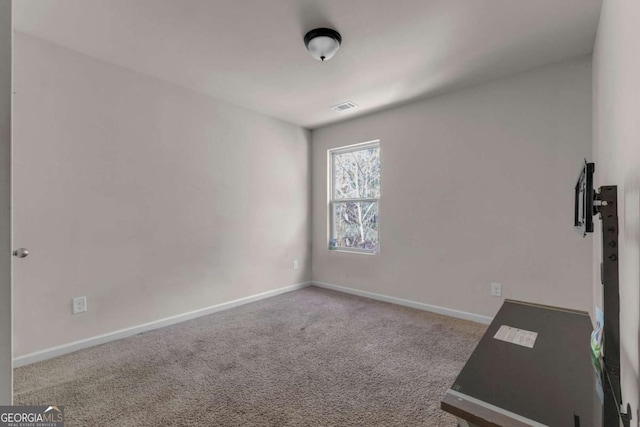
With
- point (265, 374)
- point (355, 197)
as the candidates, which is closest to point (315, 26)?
point (355, 197)

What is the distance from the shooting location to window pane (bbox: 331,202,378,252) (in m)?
3.91

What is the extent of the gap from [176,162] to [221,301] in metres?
1.65

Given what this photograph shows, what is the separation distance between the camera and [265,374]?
2035 millimetres

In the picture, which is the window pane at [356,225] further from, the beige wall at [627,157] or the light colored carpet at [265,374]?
the beige wall at [627,157]

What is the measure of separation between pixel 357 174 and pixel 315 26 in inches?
89.4

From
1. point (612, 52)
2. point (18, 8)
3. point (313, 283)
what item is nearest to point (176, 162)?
point (18, 8)

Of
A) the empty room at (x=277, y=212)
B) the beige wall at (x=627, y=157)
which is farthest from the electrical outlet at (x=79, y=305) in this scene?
the beige wall at (x=627, y=157)

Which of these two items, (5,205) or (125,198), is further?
(125,198)

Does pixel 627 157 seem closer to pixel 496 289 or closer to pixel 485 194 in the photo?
pixel 485 194

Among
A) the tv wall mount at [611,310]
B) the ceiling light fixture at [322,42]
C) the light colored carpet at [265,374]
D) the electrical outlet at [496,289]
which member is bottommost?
the light colored carpet at [265,374]

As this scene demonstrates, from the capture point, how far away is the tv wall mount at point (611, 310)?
654mm

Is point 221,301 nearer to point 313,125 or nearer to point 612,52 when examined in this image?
point 313,125

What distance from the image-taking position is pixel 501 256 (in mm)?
2824

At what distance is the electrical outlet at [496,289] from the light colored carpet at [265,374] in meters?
0.34
